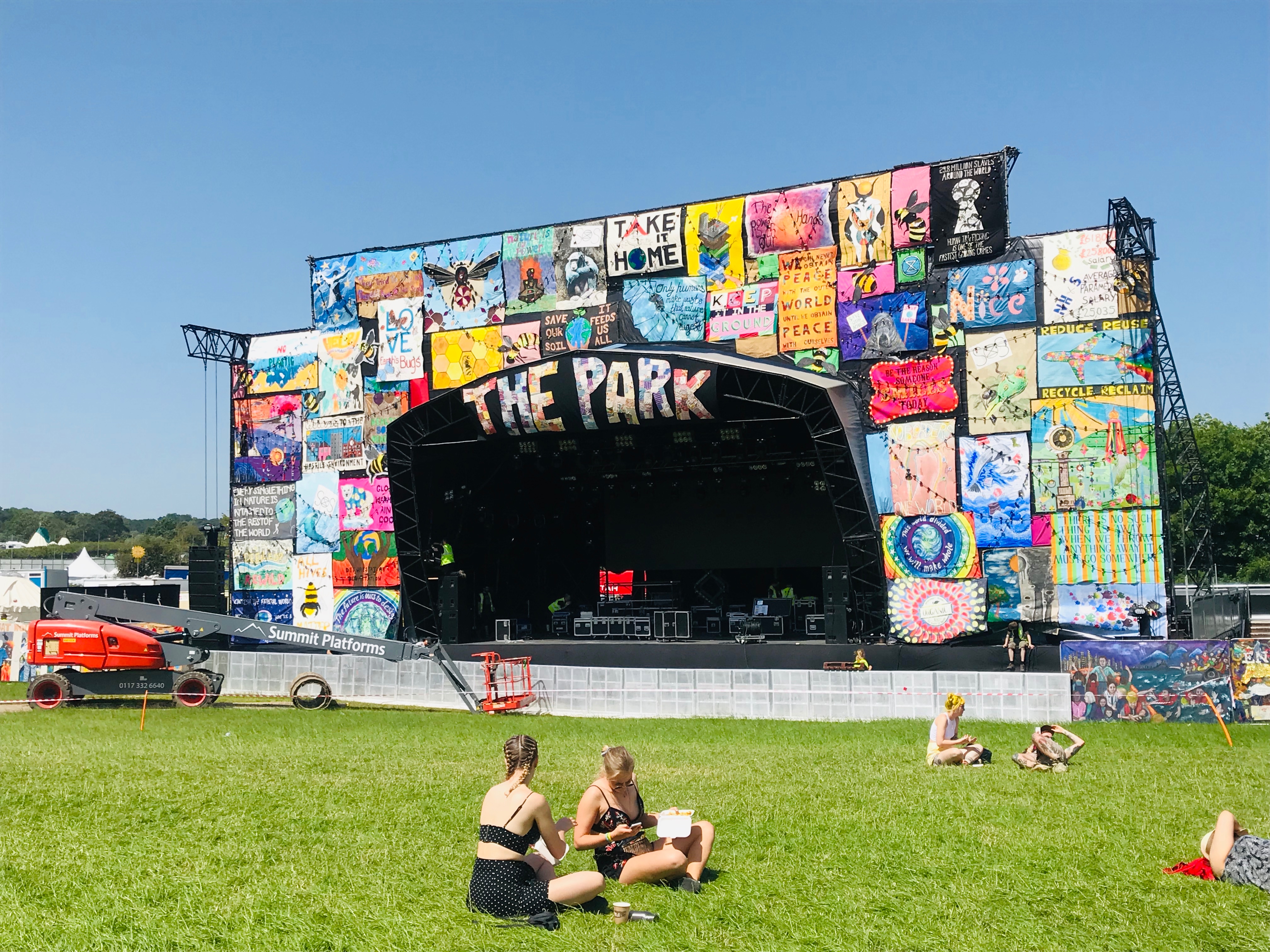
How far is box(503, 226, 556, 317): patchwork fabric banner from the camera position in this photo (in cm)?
3241

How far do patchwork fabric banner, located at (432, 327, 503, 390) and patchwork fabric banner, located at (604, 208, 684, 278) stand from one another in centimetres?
414

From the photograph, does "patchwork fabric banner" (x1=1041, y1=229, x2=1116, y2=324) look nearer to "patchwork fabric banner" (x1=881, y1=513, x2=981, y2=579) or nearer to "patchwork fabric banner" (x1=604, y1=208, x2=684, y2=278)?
"patchwork fabric banner" (x1=881, y1=513, x2=981, y2=579)

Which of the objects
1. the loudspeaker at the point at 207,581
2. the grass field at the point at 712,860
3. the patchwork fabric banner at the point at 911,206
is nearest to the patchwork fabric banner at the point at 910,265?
the patchwork fabric banner at the point at 911,206

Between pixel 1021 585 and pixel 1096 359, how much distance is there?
5543 millimetres

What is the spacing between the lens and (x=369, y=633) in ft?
112

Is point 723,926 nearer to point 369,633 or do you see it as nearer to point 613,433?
point 613,433

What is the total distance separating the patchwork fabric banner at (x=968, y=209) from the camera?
2734cm

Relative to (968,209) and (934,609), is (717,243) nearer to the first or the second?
(968,209)

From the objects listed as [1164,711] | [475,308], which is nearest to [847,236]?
[475,308]

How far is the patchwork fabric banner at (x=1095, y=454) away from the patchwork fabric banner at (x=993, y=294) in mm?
2208

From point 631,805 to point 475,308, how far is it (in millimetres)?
26980

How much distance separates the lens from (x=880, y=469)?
2856 centimetres

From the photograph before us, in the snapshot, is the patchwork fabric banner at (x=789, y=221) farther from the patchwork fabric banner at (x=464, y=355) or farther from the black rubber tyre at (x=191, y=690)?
the black rubber tyre at (x=191, y=690)

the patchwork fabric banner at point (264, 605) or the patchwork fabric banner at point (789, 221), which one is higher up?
the patchwork fabric banner at point (789, 221)
